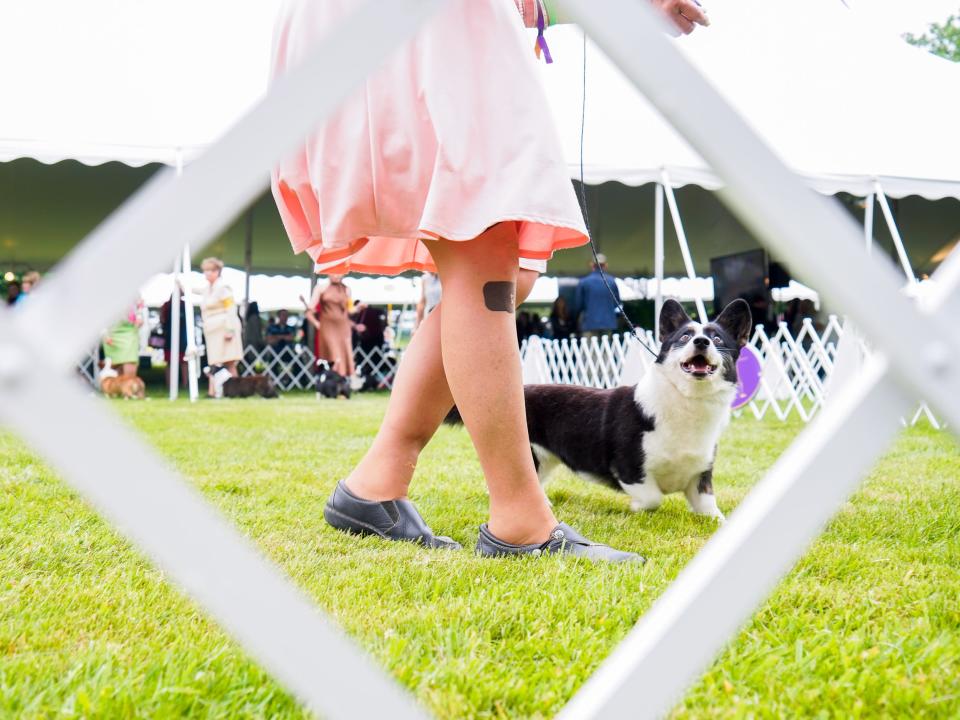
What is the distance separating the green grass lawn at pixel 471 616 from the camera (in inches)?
34.7

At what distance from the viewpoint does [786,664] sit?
0.99 m

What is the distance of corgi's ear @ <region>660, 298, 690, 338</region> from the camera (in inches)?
109

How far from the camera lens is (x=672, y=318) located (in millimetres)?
2820

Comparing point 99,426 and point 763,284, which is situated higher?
point 99,426

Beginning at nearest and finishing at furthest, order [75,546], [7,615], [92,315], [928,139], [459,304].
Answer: [92,315]
[7,615]
[459,304]
[75,546]
[928,139]

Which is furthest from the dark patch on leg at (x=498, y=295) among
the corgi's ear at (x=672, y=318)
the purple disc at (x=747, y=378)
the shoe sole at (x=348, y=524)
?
the purple disc at (x=747, y=378)

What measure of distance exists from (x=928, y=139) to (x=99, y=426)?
8.00m

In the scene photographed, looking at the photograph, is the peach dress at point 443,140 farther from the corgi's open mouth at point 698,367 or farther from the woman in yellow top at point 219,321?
the woman in yellow top at point 219,321

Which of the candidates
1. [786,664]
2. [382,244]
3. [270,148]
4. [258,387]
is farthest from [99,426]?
[258,387]

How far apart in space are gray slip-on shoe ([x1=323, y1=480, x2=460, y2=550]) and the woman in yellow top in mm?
6406

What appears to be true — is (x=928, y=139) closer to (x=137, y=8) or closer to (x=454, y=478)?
(x=454, y=478)

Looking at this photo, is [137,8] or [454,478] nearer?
[454,478]

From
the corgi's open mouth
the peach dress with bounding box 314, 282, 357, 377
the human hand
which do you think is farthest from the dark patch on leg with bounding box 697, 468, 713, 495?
the peach dress with bounding box 314, 282, 357, 377

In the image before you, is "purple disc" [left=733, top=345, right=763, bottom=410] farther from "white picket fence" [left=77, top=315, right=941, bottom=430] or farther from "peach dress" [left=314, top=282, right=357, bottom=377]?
"peach dress" [left=314, top=282, right=357, bottom=377]
